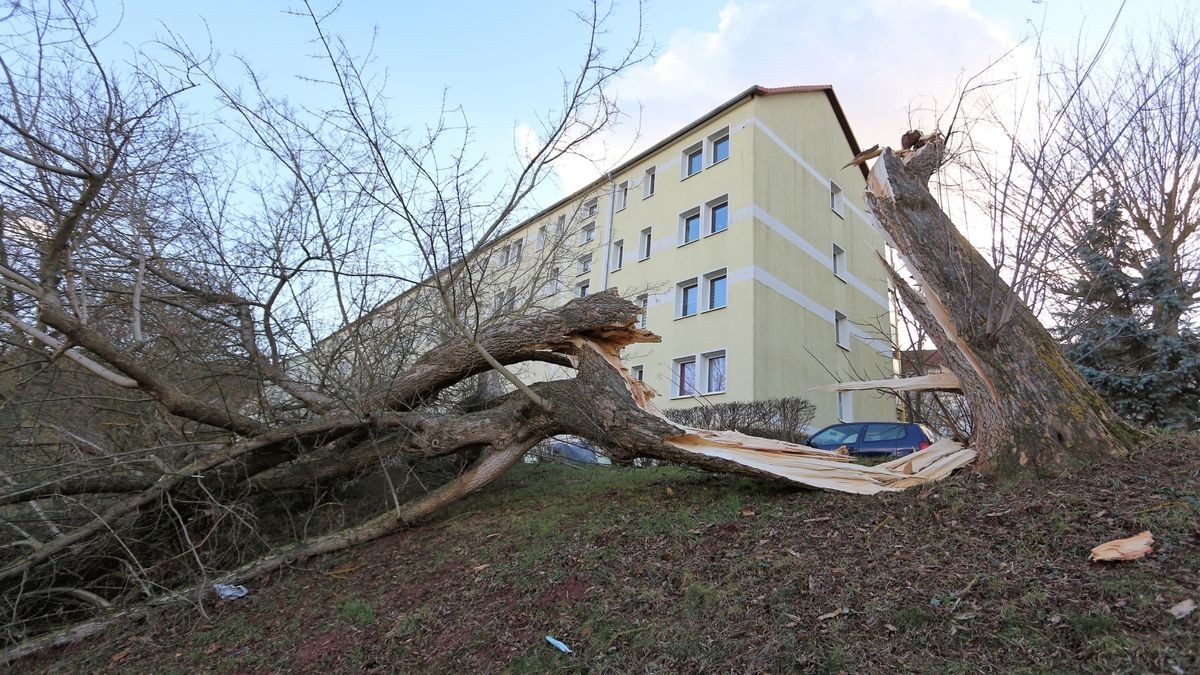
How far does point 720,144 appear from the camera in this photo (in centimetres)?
1719

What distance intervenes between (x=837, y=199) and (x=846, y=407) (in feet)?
22.8

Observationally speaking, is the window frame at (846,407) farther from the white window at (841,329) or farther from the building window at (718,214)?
the building window at (718,214)

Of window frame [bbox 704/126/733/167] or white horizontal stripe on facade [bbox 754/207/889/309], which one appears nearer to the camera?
white horizontal stripe on facade [bbox 754/207/889/309]

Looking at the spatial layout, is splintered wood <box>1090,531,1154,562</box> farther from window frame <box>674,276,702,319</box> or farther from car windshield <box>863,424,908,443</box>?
window frame <box>674,276,702,319</box>

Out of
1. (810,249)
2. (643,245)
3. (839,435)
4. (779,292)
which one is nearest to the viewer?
(839,435)

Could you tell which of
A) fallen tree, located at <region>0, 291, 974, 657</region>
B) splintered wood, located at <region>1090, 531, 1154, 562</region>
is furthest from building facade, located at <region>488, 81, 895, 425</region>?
splintered wood, located at <region>1090, 531, 1154, 562</region>

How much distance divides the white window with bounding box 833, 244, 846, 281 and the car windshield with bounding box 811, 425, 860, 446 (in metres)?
9.23

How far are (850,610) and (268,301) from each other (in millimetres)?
6645

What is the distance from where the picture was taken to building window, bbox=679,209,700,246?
17.1m

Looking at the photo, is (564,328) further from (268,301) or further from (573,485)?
(268,301)

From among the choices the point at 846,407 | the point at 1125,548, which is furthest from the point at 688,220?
the point at 1125,548

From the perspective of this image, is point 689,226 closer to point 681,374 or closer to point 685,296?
point 685,296

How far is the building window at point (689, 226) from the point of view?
17062 millimetres

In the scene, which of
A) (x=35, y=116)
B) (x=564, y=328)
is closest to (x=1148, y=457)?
(x=564, y=328)
